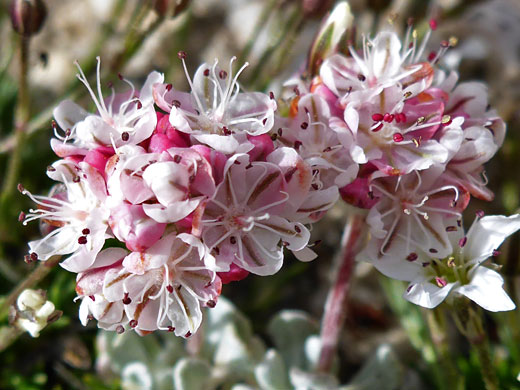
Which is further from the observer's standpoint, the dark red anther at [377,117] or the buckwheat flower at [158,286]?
the dark red anther at [377,117]

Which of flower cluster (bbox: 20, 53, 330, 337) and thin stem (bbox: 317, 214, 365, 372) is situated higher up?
flower cluster (bbox: 20, 53, 330, 337)

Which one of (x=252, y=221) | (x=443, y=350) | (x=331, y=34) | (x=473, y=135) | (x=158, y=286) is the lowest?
(x=443, y=350)

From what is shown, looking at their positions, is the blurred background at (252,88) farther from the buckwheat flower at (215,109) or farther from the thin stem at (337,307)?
the buckwheat flower at (215,109)

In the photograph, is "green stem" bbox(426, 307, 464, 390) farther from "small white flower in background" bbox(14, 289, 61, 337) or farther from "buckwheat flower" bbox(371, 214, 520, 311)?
"small white flower in background" bbox(14, 289, 61, 337)

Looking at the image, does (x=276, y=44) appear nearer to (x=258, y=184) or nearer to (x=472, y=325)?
(x=258, y=184)

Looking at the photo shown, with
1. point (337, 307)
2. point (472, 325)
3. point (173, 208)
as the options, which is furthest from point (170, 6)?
point (472, 325)

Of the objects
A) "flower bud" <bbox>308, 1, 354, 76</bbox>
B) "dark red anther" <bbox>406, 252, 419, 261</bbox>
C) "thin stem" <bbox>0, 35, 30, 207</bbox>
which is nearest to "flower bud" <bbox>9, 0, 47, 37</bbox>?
"thin stem" <bbox>0, 35, 30, 207</bbox>

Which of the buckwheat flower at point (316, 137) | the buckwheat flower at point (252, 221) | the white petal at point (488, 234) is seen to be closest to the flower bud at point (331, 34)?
the buckwheat flower at point (316, 137)

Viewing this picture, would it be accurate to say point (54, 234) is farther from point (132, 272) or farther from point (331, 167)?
point (331, 167)
